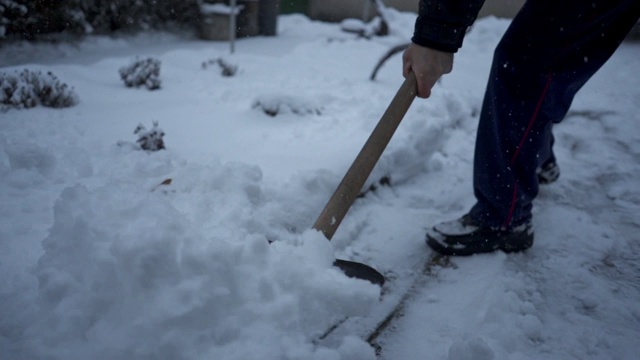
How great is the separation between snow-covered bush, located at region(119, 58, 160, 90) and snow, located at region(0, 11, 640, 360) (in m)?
0.10

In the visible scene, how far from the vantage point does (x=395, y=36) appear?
7.89 meters

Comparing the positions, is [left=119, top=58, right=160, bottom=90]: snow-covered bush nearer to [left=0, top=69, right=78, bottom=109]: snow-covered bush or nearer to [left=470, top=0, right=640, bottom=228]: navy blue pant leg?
[left=0, top=69, right=78, bottom=109]: snow-covered bush

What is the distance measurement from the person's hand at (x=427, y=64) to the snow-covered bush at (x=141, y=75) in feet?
8.06

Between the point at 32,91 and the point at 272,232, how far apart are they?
81.9 inches

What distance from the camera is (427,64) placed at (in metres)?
1.44

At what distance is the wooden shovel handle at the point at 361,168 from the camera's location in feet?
4.07

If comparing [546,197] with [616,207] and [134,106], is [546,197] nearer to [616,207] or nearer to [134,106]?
[616,207]

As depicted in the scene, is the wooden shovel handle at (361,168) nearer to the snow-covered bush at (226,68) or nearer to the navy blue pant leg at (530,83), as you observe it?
the navy blue pant leg at (530,83)

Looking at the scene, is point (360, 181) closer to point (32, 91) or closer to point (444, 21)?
point (444, 21)

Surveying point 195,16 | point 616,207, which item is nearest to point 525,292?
point 616,207

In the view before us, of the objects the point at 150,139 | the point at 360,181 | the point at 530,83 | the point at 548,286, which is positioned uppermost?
the point at 530,83

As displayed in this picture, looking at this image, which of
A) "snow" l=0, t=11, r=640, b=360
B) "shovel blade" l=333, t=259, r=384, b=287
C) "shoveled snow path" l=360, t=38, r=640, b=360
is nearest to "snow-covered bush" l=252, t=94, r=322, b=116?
"snow" l=0, t=11, r=640, b=360

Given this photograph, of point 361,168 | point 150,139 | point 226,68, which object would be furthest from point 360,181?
point 226,68

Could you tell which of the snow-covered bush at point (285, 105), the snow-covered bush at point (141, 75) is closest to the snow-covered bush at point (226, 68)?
the snow-covered bush at point (141, 75)
